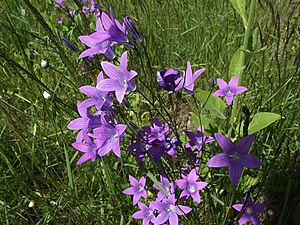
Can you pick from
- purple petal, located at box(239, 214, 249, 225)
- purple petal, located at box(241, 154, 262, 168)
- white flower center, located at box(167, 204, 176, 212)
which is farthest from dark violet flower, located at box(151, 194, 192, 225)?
purple petal, located at box(241, 154, 262, 168)

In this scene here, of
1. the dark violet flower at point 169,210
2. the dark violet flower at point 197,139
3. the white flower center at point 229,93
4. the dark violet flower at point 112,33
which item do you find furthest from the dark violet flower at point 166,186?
the dark violet flower at point 112,33

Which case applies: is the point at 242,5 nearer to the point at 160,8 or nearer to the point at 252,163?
the point at 252,163

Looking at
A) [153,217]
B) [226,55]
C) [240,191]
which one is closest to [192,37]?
[226,55]

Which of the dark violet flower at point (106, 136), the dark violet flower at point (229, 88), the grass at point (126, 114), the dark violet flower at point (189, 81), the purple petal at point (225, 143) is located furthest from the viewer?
the grass at point (126, 114)

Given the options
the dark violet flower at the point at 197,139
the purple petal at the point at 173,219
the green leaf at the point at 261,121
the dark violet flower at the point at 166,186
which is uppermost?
the green leaf at the point at 261,121

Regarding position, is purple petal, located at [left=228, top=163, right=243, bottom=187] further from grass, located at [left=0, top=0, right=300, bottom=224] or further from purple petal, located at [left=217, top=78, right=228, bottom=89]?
purple petal, located at [left=217, top=78, right=228, bottom=89]

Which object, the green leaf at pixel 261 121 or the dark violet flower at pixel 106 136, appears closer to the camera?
the dark violet flower at pixel 106 136

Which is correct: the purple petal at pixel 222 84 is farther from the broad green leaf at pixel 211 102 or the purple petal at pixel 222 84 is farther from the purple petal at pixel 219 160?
the purple petal at pixel 219 160
